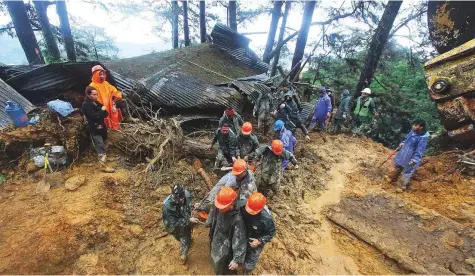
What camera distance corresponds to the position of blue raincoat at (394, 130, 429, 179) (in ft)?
15.1

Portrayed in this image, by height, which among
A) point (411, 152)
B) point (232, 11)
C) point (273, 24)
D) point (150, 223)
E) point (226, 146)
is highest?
point (232, 11)

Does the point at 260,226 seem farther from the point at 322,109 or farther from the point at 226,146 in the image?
the point at 322,109

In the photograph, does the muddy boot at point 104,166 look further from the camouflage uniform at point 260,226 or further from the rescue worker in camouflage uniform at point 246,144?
the camouflage uniform at point 260,226

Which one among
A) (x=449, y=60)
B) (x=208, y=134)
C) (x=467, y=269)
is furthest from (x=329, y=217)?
(x=208, y=134)

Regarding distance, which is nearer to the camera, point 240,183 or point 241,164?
point 241,164

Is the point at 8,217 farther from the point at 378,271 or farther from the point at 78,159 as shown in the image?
the point at 378,271

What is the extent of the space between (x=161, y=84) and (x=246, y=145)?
11.1 feet

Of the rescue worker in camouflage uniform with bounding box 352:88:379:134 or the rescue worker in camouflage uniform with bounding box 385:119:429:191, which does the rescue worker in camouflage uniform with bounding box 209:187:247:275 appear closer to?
the rescue worker in camouflage uniform with bounding box 385:119:429:191

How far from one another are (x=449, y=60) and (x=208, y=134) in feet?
16.6

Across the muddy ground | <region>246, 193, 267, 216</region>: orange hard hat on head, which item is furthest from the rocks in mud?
<region>246, 193, 267, 216</region>: orange hard hat on head

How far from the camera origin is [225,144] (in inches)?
205

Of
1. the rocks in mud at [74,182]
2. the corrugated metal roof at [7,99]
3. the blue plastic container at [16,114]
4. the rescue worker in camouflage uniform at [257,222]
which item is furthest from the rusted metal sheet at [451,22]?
the corrugated metal roof at [7,99]

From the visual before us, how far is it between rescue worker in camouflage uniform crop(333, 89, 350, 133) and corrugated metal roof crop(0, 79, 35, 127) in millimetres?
7684

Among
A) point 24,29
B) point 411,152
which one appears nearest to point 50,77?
point 24,29
